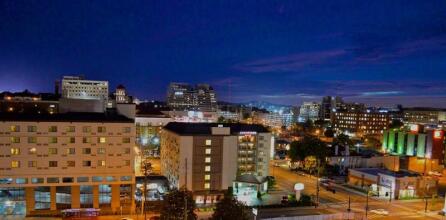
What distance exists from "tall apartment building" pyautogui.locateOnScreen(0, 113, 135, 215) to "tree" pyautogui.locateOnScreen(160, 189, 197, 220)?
11.9m

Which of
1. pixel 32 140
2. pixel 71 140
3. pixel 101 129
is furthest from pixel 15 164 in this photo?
pixel 101 129

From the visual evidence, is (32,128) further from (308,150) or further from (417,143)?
(417,143)

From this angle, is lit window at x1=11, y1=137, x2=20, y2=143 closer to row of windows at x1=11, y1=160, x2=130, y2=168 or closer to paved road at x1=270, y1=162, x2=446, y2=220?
row of windows at x1=11, y1=160, x2=130, y2=168

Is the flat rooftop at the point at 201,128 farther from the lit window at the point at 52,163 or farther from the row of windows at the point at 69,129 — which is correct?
the lit window at the point at 52,163

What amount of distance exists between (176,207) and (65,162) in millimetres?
16470

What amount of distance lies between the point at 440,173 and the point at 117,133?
6638cm

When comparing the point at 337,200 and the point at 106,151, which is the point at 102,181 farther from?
the point at 337,200

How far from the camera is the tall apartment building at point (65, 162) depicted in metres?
39.9

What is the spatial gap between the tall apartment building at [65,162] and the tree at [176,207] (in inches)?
469

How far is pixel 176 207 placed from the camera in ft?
107

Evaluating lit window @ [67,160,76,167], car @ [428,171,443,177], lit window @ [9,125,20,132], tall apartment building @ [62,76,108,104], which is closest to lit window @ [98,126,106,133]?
lit window @ [67,160,76,167]

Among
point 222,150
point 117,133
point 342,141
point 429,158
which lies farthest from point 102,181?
point 429,158

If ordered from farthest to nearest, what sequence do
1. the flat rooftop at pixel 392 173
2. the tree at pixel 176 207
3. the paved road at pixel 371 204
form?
the flat rooftop at pixel 392 173 → the paved road at pixel 371 204 → the tree at pixel 176 207

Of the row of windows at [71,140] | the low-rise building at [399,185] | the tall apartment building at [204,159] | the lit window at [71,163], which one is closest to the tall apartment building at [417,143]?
the low-rise building at [399,185]
